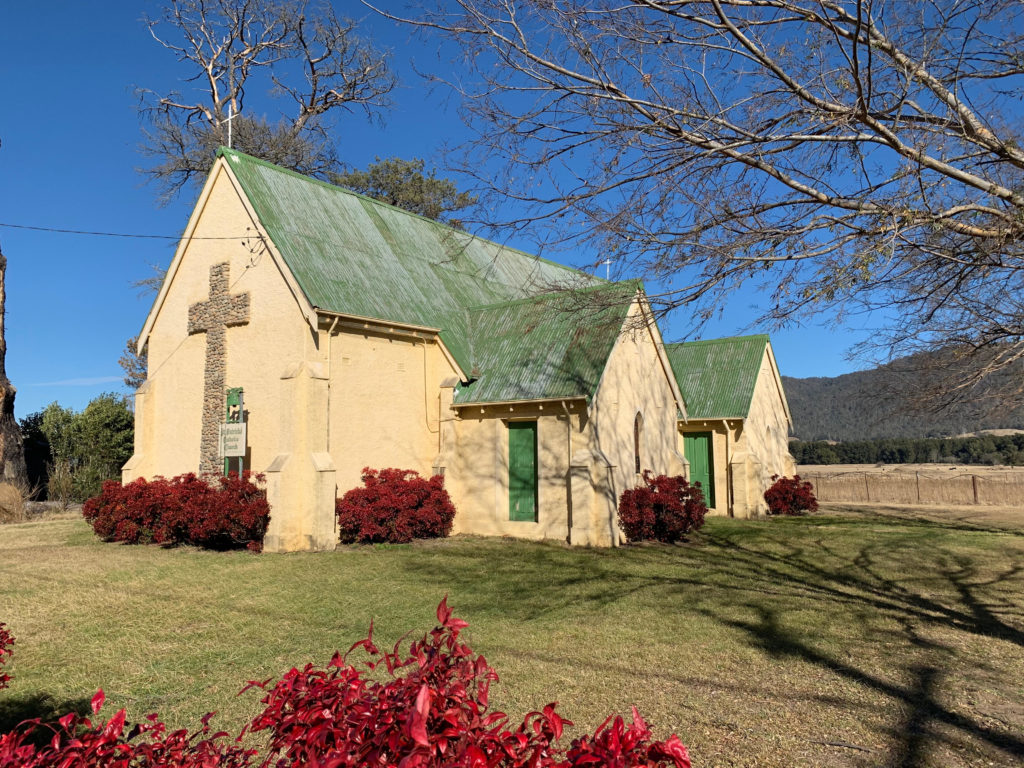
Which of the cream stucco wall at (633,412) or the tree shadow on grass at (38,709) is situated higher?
the cream stucco wall at (633,412)

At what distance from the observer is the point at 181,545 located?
16078 millimetres

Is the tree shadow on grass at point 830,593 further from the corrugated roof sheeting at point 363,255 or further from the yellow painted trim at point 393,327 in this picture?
the corrugated roof sheeting at point 363,255

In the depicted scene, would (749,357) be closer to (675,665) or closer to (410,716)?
(675,665)

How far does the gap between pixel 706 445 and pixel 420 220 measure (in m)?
12.9

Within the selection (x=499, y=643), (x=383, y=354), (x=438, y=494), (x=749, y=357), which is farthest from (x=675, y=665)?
(x=749, y=357)

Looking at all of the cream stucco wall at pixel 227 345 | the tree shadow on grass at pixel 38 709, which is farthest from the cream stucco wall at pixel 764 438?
the tree shadow on grass at pixel 38 709

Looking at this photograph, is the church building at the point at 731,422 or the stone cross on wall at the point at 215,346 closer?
the stone cross on wall at the point at 215,346

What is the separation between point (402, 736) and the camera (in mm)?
2229

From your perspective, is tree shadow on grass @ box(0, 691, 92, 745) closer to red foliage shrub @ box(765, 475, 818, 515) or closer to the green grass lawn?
the green grass lawn

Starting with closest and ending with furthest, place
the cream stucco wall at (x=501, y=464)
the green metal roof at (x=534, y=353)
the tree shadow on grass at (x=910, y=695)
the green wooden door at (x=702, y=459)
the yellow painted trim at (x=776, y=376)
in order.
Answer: the tree shadow on grass at (x=910, y=695) < the green metal roof at (x=534, y=353) < the cream stucco wall at (x=501, y=464) < the green wooden door at (x=702, y=459) < the yellow painted trim at (x=776, y=376)

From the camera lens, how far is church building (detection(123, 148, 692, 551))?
15.9 meters

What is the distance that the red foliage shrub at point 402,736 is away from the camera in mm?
2207

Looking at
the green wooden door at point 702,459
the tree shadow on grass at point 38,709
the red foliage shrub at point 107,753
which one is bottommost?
the tree shadow on grass at point 38,709

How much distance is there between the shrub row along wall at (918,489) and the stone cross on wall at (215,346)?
2604cm
